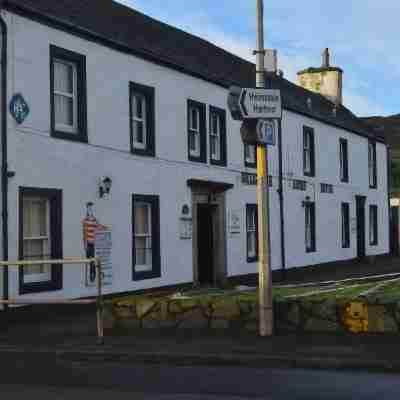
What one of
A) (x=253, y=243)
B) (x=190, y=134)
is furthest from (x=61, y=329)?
(x=253, y=243)

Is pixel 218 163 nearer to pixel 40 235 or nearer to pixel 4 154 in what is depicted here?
pixel 40 235

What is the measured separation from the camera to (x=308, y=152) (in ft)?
101

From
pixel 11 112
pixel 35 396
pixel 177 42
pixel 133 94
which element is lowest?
pixel 35 396

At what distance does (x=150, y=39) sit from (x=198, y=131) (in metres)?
2.74

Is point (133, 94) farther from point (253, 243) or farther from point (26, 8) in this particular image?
point (253, 243)

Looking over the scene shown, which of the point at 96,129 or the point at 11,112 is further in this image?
the point at 96,129

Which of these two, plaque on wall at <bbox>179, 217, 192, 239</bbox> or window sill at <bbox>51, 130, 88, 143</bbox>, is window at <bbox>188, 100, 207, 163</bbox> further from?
window sill at <bbox>51, 130, 88, 143</bbox>

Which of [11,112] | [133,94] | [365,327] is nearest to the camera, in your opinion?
[365,327]

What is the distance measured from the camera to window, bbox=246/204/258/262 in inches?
1004

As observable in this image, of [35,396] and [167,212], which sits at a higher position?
[167,212]

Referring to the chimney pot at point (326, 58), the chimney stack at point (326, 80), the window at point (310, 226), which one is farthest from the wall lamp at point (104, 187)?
the chimney pot at point (326, 58)

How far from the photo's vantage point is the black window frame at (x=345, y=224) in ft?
113

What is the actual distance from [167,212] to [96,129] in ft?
11.8

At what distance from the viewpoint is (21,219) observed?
15.5 m
